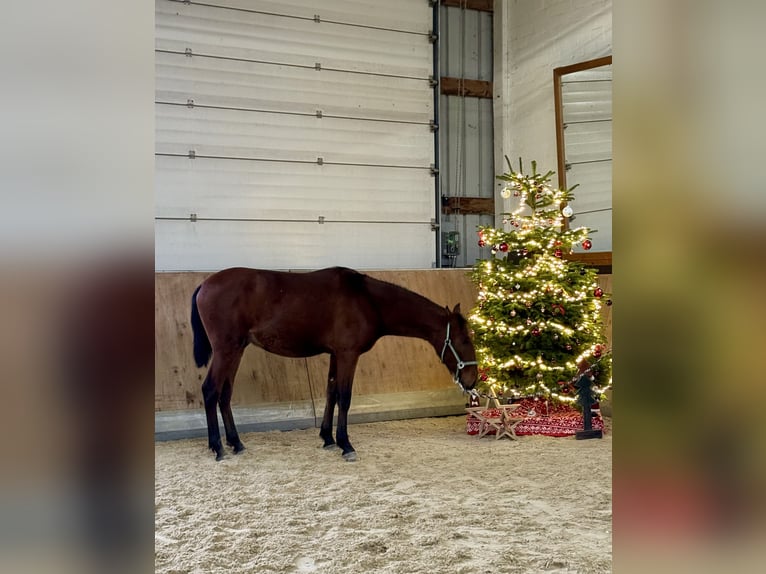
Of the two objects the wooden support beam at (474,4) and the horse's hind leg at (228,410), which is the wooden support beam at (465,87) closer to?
the wooden support beam at (474,4)

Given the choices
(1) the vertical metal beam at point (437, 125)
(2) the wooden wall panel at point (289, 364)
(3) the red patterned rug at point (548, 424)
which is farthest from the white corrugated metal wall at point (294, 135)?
(3) the red patterned rug at point (548, 424)

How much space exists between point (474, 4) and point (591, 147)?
259cm

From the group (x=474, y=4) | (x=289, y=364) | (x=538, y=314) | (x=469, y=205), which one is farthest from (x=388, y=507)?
(x=474, y=4)

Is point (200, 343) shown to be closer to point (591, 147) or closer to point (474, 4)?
point (591, 147)

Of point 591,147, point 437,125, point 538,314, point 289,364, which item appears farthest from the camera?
point 437,125

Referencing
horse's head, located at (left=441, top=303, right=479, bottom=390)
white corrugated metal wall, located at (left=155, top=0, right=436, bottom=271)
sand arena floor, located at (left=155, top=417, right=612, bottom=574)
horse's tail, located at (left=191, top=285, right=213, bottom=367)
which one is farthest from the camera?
white corrugated metal wall, located at (left=155, top=0, right=436, bottom=271)

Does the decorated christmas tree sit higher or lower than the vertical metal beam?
lower

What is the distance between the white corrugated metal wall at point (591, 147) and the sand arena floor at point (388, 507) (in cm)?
230

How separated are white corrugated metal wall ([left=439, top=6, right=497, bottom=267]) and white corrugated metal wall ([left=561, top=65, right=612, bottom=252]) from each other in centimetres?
129

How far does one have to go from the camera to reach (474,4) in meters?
8.37

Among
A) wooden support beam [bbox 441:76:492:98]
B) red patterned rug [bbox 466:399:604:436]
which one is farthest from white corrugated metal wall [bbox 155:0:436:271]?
red patterned rug [bbox 466:399:604:436]

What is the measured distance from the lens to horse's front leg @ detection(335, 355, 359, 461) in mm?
5117

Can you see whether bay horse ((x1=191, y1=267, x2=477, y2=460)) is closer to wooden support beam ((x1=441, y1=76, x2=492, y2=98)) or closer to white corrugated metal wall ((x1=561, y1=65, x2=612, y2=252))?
white corrugated metal wall ((x1=561, y1=65, x2=612, y2=252))

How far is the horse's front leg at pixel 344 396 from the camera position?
5117mm
